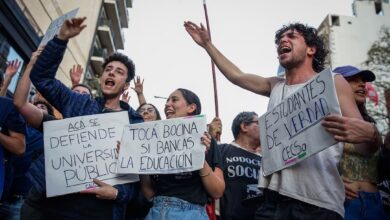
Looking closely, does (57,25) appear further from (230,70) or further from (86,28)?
(86,28)

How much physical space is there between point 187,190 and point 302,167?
32.8 inches

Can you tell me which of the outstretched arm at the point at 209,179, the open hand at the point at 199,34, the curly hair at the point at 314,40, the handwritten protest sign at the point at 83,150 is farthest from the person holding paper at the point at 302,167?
the handwritten protest sign at the point at 83,150

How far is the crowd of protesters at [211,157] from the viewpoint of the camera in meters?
1.73

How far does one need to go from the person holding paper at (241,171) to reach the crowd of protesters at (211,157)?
28cm

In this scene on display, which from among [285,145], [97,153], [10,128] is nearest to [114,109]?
[97,153]

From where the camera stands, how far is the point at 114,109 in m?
2.54

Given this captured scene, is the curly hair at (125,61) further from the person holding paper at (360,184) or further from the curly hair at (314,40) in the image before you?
the person holding paper at (360,184)

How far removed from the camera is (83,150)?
2.21 meters

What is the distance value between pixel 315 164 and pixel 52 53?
1.76 metres

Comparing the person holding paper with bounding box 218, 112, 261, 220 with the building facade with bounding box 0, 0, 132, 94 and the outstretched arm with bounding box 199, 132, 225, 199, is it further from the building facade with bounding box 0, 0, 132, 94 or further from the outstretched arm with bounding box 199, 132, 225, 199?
the building facade with bounding box 0, 0, 132, 94

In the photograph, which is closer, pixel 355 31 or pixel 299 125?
pixel 299 125

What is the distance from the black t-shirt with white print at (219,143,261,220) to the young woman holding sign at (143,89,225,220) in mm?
803

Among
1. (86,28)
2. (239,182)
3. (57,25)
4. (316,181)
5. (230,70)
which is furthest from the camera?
(86,28)

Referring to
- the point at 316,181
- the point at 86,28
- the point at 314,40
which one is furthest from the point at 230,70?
the point at 86,28
